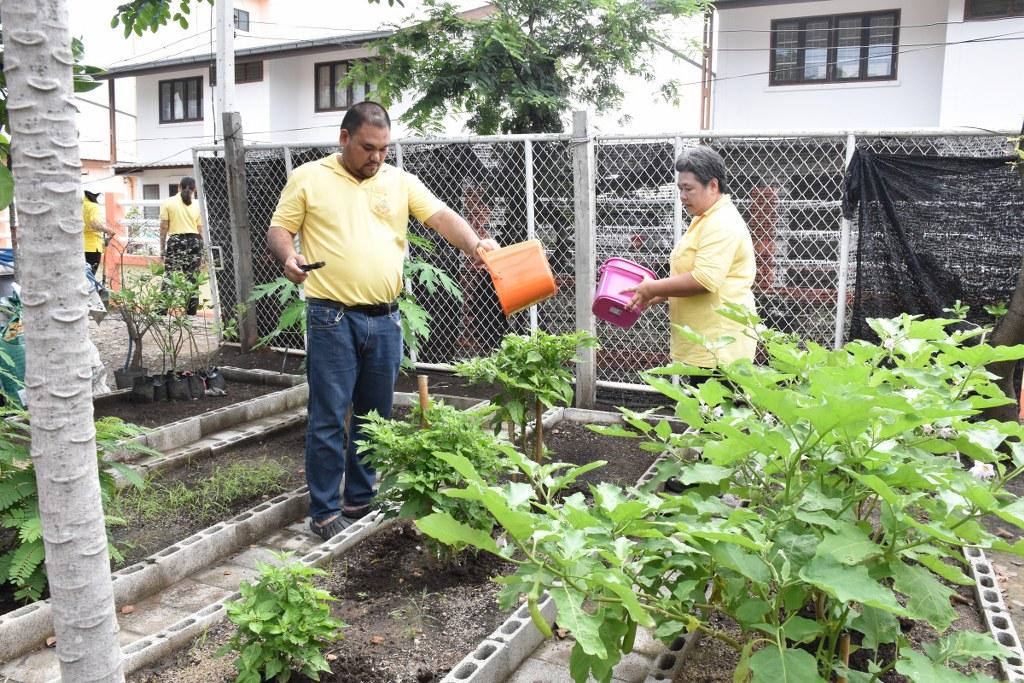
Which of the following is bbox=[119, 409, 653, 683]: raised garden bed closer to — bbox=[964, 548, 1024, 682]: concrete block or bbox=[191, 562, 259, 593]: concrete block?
bbox=[191, 562, 259, 593]: concrete block

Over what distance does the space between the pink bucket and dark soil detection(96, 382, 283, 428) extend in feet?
10.6

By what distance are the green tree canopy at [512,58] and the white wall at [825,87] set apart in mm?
4523

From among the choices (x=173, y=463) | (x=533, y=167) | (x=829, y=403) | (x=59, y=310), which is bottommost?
(x=173, y=463)

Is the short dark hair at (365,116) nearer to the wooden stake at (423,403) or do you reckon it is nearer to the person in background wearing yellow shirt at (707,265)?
the wooden stake at (423,403)

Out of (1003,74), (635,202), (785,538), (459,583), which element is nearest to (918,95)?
(1003,74)

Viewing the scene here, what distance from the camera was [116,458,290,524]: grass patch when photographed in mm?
4328

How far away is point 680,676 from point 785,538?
1.27 meters

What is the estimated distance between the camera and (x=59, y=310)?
1.42 meters

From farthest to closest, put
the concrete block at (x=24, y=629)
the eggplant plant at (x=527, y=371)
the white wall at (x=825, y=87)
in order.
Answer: the white wall at (x=825, y=87) → the eggplant plant at (x=527, y=371) → the concrete block at (x=24, y=629)

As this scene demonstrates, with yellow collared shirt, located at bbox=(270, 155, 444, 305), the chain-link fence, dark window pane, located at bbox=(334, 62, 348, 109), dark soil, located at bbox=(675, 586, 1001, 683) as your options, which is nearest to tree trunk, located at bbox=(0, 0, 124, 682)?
dark soil, located at bbox=(675, 586, 1001, 683)

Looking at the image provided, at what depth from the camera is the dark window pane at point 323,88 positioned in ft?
78.5

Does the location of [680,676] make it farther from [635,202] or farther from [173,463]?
[635,202]

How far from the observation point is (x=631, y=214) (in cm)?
632

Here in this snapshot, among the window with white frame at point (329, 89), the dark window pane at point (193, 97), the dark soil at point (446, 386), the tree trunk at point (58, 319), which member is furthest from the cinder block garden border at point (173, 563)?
the dark window pane at point (193, 97)
